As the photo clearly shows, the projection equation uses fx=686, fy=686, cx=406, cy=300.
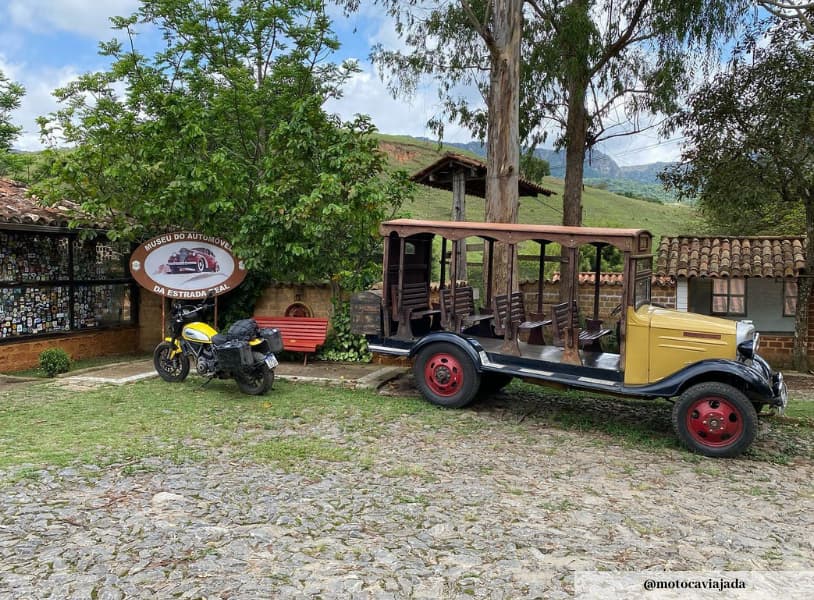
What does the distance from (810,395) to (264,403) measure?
8328mm

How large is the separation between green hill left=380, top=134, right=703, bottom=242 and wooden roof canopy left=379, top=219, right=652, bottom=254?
25822 mm

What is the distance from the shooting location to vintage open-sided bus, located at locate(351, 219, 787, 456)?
6738mm

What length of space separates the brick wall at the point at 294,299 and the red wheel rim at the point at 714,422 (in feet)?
21.9

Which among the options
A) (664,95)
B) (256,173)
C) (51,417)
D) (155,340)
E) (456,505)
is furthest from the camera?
(664,95)

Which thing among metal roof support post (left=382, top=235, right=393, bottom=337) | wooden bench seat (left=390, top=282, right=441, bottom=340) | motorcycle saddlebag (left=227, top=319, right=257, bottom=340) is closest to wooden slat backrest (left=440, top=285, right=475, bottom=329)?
wooden bench seat (left=390, top=282, right=441, bottom=340)

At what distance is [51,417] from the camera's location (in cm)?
751

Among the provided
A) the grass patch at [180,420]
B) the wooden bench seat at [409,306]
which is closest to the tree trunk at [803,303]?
the wooden bench seat at [409,306]

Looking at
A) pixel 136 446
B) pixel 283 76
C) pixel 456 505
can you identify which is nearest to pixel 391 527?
pixel 456 505

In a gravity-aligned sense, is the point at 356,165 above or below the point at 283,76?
below

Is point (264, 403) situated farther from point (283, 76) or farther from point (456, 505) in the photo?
point (283, 76)

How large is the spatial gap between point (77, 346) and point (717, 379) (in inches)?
402

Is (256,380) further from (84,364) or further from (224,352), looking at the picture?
(84,364)

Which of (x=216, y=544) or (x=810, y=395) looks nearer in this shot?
(x=216, y=544)

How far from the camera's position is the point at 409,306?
9289mm
